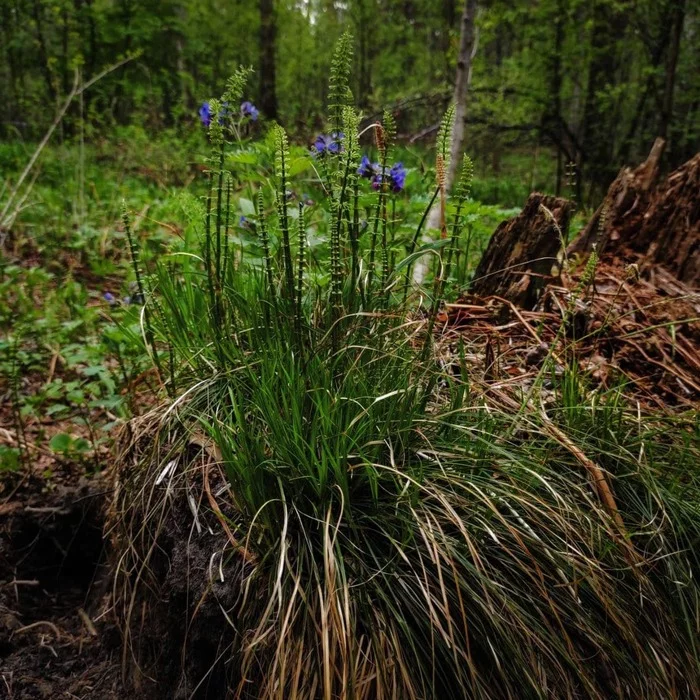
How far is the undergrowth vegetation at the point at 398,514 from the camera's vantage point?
1.14m

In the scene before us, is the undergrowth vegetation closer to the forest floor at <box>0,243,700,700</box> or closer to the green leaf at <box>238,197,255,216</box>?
the forest floor at <box>0,243,700,700</box>

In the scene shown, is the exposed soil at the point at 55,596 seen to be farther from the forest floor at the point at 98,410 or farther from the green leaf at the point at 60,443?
the green leaf at the point at 60,443

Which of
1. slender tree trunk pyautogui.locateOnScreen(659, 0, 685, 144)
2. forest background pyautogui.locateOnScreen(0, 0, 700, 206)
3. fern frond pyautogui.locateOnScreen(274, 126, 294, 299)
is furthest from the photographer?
forest background pyautogui.locateOnScreen(0, 0, 700, 206)

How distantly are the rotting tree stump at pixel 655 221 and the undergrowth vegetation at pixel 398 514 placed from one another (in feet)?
4.05

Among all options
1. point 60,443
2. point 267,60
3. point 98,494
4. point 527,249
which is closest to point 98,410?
point 60,443

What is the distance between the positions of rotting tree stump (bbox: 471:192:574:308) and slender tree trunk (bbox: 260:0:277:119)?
844 centimetres

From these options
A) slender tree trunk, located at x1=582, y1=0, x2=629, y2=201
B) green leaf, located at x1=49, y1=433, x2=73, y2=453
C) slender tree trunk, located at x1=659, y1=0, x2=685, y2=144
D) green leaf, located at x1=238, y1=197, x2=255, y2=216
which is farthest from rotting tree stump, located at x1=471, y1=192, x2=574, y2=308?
slender tree trunk, located at x1=582, y1=0, x2=629, y2=201

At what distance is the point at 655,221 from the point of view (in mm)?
2639

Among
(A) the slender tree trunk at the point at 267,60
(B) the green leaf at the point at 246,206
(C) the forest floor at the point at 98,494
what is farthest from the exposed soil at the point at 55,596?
(A) the slender tree trunk at the point at 267,60

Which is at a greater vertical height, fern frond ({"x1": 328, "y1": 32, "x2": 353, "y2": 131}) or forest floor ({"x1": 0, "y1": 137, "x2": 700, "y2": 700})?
fern frond ({"x1": 328, "y1": 32, "x2": 353, "y2": 131})

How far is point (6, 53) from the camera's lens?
962cm

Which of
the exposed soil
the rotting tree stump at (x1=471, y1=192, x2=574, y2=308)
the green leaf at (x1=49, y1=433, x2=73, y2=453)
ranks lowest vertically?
the exposed soil

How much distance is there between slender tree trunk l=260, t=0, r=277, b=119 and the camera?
385 inches

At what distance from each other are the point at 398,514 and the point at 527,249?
1.38 m
